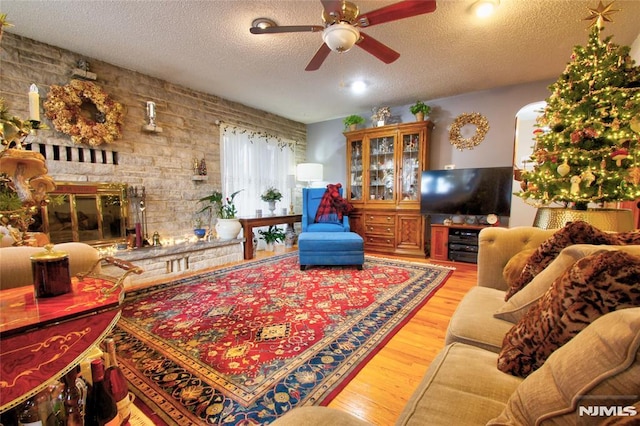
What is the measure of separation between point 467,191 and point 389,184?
1.20 metres

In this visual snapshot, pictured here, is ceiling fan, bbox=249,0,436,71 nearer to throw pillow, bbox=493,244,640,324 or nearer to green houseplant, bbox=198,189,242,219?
→ throw pillow, bbox=493,244,640,324

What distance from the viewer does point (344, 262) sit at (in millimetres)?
3367

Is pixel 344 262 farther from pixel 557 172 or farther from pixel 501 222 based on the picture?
pixel 501 222

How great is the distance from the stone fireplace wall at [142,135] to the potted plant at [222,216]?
0.18m

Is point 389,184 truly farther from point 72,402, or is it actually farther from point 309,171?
point 72,402

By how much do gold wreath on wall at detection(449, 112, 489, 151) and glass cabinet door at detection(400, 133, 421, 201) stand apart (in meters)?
0.57

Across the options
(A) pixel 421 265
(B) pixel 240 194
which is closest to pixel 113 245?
(B) pixel 240 194

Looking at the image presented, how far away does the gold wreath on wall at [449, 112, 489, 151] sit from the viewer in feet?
13.2

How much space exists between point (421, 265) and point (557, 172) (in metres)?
1.88

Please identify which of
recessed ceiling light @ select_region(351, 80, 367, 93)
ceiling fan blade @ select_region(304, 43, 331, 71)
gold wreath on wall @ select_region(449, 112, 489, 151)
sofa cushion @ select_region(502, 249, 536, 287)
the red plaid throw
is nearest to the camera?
sofa cushion @ select_region(502, 249, 536, 287)

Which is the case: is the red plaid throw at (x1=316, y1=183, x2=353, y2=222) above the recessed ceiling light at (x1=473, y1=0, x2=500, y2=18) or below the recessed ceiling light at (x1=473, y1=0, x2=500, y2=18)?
below

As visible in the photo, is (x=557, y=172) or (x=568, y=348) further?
(x=557, y=172)

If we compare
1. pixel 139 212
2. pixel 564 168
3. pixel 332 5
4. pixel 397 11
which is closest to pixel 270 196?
pixel 139 212

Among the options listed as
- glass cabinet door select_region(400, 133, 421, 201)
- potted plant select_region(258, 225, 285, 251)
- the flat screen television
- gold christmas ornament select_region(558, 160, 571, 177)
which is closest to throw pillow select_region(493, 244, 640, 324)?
gold christmas ornament select_region(558, 160, 571, 177)
